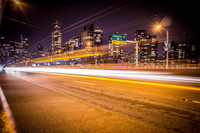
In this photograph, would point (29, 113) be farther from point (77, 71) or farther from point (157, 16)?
point (157, 16)

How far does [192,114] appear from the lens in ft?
13.2

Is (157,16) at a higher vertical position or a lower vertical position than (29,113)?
higher

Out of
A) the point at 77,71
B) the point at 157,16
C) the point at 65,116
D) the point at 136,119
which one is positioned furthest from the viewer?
the point at 77,71

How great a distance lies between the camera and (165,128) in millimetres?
3152

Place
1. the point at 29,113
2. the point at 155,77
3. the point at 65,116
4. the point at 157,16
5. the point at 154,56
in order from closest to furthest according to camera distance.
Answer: the point at 65,116, the point at 29,113, the point at 155,77, the point at 157,16, the point at 154,56

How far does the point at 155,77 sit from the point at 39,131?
1399 cm

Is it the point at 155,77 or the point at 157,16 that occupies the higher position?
the point at 157,16

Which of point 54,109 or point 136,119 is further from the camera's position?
point 54,109

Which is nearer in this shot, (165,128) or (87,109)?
(165,128)

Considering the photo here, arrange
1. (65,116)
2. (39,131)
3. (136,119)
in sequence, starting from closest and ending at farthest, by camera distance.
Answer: (39,131) < (136,119) < (65,116)

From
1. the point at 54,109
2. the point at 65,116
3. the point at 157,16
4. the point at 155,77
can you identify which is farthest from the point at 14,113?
the point at 157,16

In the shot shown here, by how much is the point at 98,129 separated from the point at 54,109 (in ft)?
7.17

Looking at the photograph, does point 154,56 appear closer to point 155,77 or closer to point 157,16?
point 157,16

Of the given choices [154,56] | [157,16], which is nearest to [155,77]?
[157,16]
